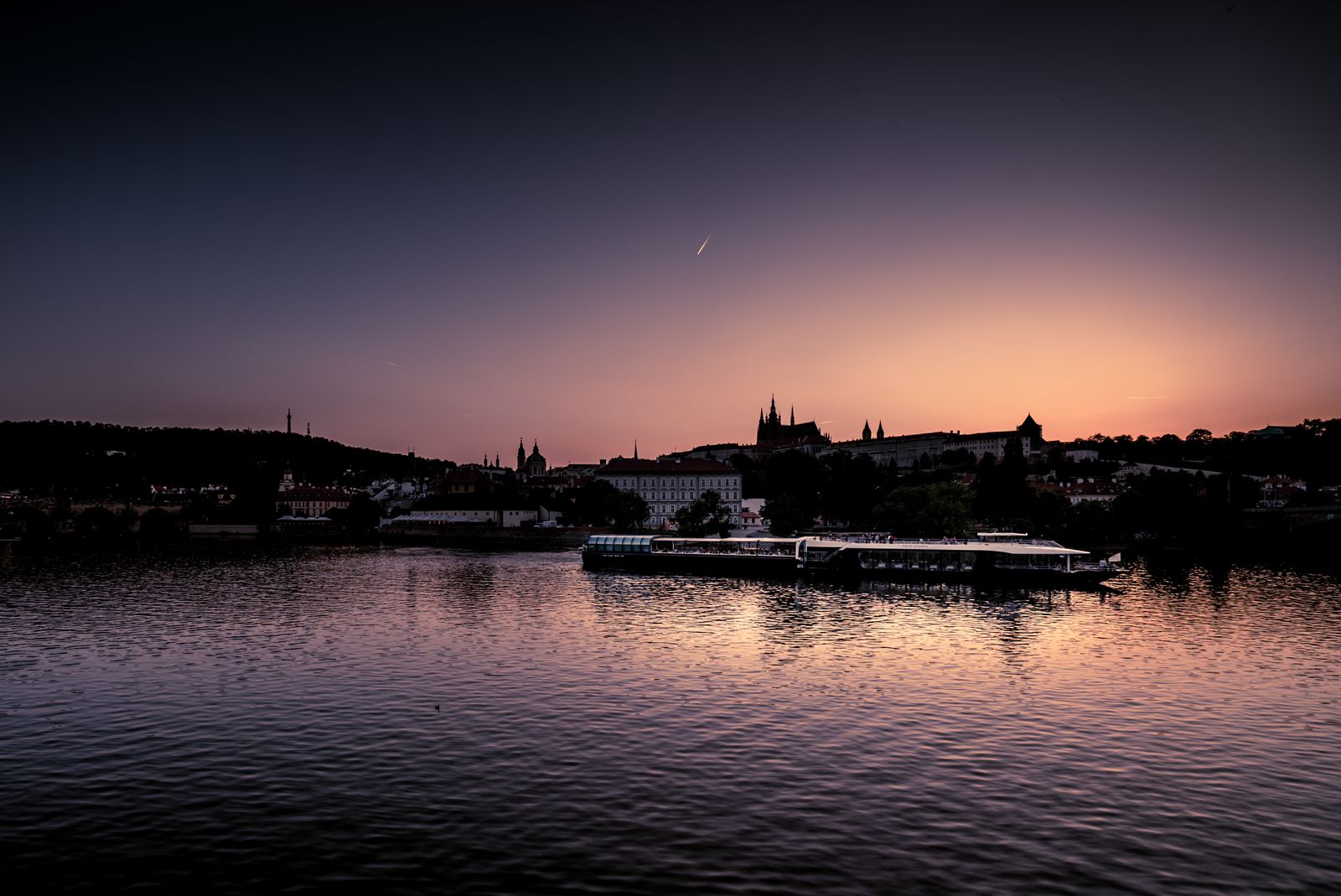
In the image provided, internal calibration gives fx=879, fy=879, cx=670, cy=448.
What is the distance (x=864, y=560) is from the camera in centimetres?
9319

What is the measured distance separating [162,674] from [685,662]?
24.7 meters

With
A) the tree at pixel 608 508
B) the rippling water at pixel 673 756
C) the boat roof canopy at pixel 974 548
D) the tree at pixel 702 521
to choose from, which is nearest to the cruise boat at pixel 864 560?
the boat roof canopy at pixel 974 548

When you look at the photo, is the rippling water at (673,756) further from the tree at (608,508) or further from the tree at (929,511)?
the tree at (608,508)

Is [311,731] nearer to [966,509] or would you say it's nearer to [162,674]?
[162,674]

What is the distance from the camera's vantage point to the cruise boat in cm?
8419

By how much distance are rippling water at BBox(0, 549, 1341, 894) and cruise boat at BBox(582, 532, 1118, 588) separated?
25.7 metres

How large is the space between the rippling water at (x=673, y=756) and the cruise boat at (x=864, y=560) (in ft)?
84.3

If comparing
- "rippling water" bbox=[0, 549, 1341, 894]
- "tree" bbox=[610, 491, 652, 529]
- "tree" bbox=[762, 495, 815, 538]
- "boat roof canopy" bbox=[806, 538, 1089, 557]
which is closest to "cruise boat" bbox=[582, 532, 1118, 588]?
"boat roof canopy" bbox=[806, 538, 1089, 557]

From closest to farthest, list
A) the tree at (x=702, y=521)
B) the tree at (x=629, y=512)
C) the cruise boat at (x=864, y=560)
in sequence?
the cruise boat at (x=864, y=560) < the tree at (x=702, y=521) < the tree at (x=629, y=512)

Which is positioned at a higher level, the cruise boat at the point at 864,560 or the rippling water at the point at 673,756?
the cruise boat at the point at 864,560

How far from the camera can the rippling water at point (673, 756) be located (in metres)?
20.2

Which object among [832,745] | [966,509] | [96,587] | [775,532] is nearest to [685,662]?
[832,745]

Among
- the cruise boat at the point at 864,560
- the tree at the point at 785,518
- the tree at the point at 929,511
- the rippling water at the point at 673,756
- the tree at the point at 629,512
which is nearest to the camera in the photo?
the rippling water at the point at 673,756

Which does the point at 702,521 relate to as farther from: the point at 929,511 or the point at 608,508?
the point at 929,511
